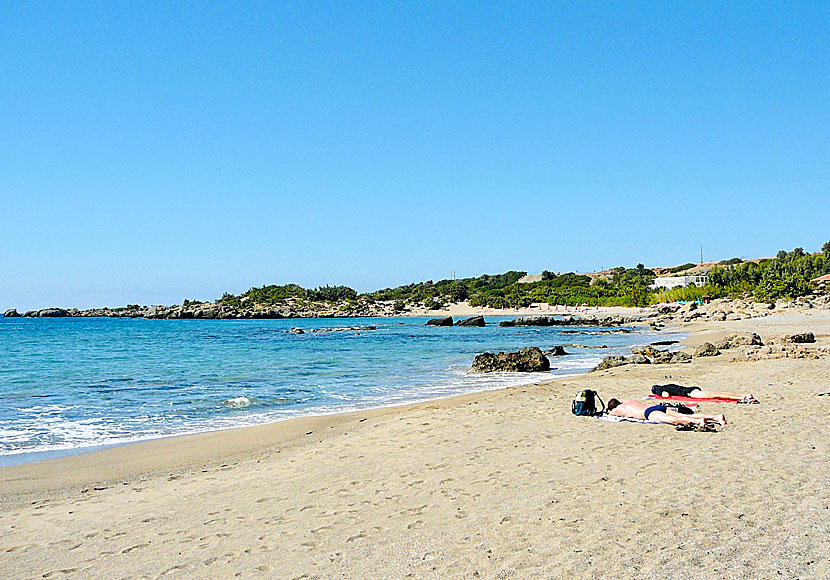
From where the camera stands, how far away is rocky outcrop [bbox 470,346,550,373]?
2078 centimetres

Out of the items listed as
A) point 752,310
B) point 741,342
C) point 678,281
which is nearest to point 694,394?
point 741,342

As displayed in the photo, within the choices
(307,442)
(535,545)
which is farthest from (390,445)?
(535,545)

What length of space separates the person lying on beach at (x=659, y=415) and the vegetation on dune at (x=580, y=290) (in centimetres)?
6431

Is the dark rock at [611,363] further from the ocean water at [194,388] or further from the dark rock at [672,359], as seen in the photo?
the ocean water at [194,388]

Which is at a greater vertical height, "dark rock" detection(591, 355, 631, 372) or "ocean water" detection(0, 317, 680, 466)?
"dark rock" detection(591, 355, 631, 372)

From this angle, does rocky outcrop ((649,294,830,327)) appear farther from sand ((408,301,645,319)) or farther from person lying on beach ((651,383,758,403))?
person lying on beach ((651,383,758,403))

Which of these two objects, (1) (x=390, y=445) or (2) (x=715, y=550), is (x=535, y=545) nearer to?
(2) (x=715, y=550)

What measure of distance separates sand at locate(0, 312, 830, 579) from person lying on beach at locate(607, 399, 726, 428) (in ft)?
0.92

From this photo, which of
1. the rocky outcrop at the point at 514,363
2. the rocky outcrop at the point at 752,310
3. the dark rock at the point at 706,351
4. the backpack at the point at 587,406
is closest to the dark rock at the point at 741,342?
the dark rock at the point at 706,351

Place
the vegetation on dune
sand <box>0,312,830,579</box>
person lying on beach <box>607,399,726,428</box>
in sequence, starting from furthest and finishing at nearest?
the vegetation on dune < person lying on beach <box>607,399,726,428</box> < sand <box>0,312,830,579</box>

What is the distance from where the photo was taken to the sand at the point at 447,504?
15.0 feet

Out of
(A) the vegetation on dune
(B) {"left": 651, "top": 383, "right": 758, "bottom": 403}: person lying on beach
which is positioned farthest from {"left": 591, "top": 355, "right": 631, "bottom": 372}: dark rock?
(A) the vegetation on dune

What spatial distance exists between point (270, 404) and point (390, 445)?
6835mm

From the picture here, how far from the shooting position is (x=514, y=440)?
8.66 m
